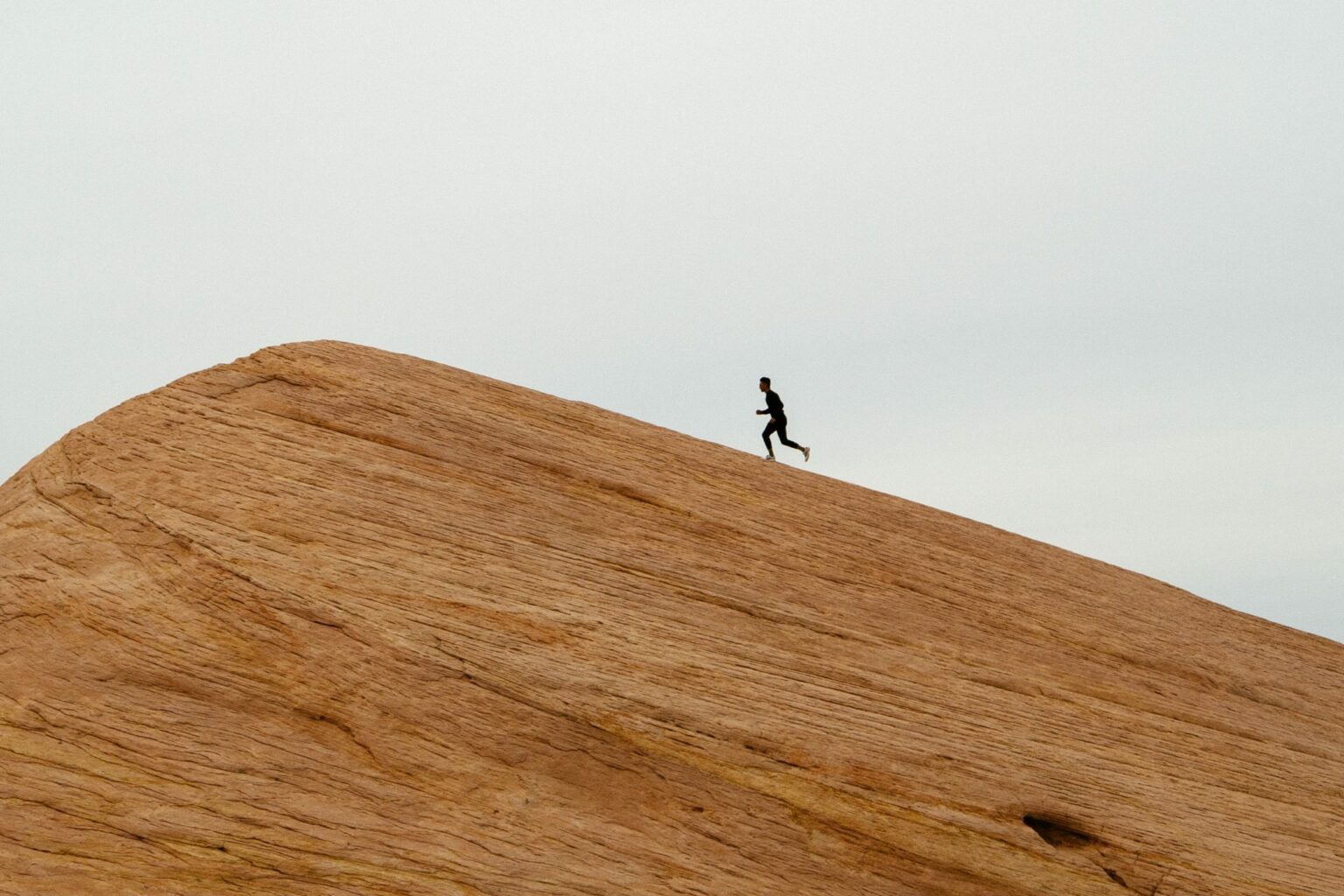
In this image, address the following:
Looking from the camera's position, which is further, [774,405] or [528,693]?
[774,405]

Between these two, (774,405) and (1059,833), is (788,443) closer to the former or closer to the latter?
(774,405)

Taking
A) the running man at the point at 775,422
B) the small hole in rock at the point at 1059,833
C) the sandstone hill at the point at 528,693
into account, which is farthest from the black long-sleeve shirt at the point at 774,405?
the small hole in rock at the point at 1059,833

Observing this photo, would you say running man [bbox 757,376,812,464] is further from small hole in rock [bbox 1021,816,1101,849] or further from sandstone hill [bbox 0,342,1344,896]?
small hole in rock [bbox 1021,816,1101,849]

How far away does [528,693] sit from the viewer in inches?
608

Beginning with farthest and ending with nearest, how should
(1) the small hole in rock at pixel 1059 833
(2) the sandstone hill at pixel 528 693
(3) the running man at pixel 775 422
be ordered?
1. (3) the running man at pixel 775 422
2. (1) the small hole in rock at pixel 1059 833
3. (2) the sandstone hill at pixel 528 693

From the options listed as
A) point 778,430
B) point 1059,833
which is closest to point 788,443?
point 778,430

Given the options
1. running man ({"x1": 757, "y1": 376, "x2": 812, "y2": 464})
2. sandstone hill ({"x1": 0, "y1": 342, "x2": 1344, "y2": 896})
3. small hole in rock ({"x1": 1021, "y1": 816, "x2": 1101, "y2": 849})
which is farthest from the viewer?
running man ({"x1": 757, "y1": 376, "x2": 812, "y2": 464})

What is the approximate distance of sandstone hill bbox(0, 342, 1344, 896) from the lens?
14.2m

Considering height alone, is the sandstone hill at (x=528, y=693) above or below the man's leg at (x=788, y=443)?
below

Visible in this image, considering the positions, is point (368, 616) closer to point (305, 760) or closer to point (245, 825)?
point (305, 760)

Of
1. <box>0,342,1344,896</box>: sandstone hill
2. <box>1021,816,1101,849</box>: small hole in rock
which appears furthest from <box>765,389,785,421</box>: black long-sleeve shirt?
<box>1021,816,1101,849</box>: small hole in rock

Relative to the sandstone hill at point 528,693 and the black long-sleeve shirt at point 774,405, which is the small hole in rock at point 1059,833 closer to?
the sandstone hill at point 528,693

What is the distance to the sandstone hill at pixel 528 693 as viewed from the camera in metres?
14.2

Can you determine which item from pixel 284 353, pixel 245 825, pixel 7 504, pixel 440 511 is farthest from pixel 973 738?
pixel 7 504
